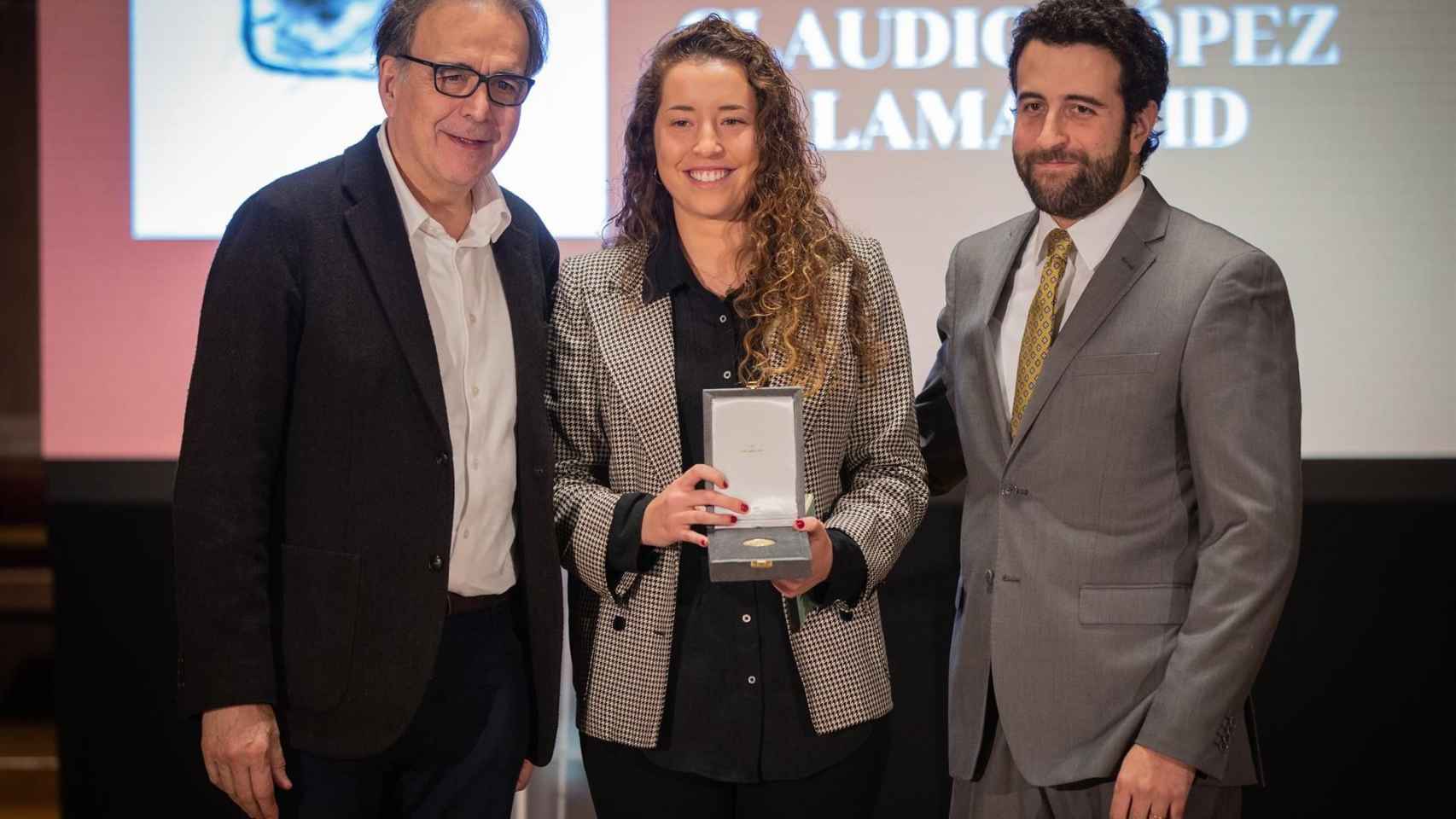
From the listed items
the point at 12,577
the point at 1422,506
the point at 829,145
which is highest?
the point at 829,145

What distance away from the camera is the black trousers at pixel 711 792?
206cm

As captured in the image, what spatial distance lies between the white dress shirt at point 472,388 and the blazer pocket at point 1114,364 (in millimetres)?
876

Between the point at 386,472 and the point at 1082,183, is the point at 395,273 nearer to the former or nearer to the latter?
the point at 386,472

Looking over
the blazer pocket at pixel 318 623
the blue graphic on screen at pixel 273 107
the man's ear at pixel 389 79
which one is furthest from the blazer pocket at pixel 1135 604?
the blue graphic on screen at pixel 273 107

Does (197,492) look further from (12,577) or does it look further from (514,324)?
(12,577)

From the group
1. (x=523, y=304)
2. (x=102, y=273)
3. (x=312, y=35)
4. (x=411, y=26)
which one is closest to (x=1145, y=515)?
(x=523, y=304)

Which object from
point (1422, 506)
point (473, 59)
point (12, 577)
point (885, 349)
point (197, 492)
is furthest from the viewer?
point (1422, 506)

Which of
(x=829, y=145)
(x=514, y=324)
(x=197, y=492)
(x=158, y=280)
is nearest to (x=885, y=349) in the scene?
(x=514, y=324)

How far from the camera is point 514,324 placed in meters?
2.06

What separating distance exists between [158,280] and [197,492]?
195cm

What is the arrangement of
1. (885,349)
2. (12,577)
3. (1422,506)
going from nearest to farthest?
(12,577) < (885,349) < (1422,506)

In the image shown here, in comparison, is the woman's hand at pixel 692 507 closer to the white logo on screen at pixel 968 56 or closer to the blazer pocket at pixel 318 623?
the blazer pocket at pixel 318 623

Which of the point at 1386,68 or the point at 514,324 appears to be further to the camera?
the point at 1386,68

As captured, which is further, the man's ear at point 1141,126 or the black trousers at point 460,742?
the man's ear at point 1141,126
